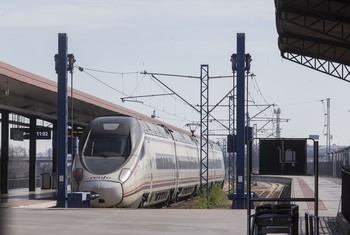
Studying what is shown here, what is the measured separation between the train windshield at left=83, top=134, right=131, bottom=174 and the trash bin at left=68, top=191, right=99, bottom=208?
805 millimetres

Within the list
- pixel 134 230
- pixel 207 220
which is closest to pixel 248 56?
pixel 207 220

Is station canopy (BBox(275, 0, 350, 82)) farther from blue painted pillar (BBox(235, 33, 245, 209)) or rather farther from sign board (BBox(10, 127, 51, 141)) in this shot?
sign board (BBox(10, 127, 51, 141))

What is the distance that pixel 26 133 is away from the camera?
37.2 metres

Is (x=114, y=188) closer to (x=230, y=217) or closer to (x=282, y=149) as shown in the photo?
(x=230, y=217)

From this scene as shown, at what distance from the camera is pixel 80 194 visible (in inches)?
818

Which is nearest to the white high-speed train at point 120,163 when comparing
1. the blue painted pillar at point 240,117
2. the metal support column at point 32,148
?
the blue painted pillar at point 240,117

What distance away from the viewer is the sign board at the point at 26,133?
114 feet

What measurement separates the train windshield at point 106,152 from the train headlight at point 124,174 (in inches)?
8.9

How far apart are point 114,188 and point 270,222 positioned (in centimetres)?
1334

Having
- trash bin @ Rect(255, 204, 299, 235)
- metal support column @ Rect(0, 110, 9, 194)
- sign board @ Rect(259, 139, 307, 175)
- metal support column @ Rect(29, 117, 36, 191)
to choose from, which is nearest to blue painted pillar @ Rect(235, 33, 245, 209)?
metal support column @ Rect(0, 110, 9, 194)

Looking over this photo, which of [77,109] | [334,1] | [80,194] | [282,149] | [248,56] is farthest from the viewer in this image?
[77,109]

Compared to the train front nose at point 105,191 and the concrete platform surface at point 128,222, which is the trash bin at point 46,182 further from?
the concrete platform surface at point 128,222

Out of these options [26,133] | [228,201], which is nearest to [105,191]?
[26,133]

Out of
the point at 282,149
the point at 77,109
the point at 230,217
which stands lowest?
the point at 230,217
